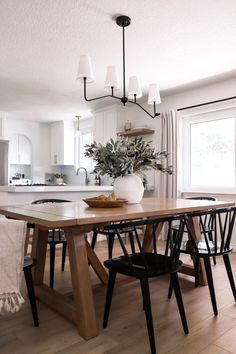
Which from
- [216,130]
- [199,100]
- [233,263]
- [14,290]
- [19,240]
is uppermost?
[199,100]

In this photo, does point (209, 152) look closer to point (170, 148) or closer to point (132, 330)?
point (170, 148)

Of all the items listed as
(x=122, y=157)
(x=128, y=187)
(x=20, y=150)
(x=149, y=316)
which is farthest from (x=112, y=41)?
(x=20, y=150)

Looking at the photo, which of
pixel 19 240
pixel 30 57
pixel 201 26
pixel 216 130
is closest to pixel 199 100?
pixel 216 130

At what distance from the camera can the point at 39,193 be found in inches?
149

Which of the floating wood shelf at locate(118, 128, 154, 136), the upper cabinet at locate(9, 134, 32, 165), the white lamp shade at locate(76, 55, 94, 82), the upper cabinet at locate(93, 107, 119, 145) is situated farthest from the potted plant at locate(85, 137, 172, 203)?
the upper cabinet at locate(9, 134, 32, 165)

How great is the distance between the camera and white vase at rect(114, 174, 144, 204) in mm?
2494

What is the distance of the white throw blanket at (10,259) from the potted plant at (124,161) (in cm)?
107

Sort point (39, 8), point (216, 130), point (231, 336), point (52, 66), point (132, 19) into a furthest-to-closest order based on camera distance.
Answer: point (216, 130), point (52, 66), point (132, 19), point (39, 8), point (231, 336)

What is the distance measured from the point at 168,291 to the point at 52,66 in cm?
289

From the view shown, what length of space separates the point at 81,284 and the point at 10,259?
524 mm

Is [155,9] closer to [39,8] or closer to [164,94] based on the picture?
[39,8]

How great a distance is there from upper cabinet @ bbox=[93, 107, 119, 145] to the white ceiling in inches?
35.0

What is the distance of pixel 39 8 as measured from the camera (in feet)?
7.93

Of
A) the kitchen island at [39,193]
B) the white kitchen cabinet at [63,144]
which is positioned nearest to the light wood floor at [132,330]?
the kitchen island at [39,193]
